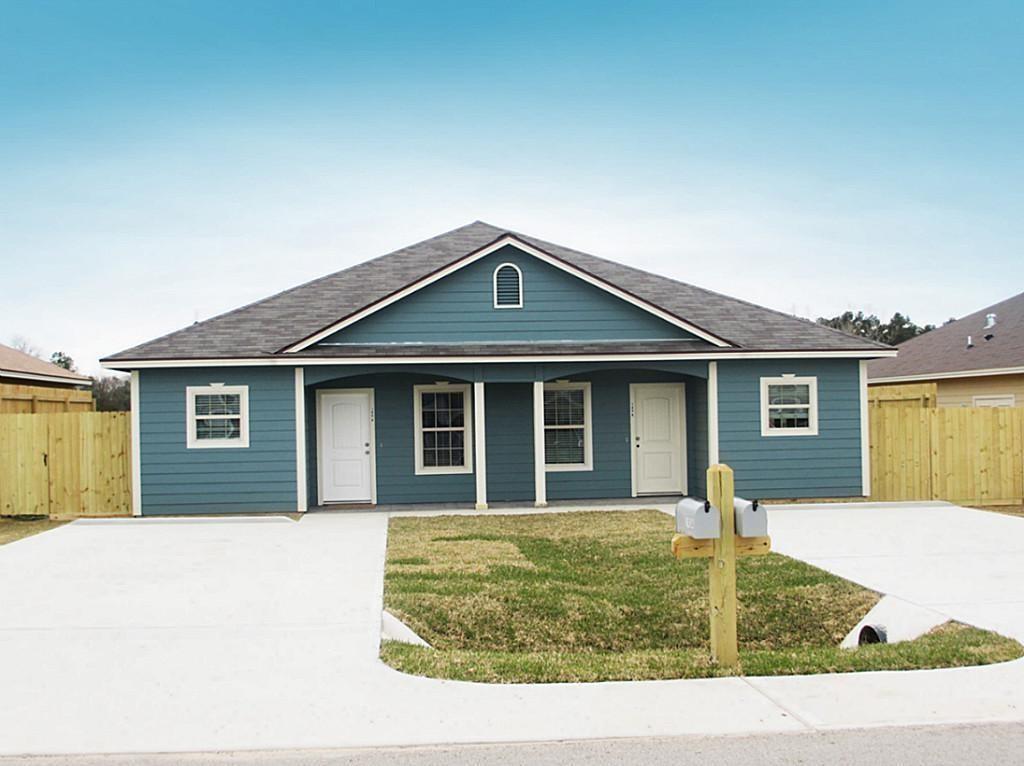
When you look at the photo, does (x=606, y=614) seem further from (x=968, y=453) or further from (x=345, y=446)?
(x=968, y=453)

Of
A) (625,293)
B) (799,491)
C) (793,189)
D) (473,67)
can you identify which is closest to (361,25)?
(473,67)

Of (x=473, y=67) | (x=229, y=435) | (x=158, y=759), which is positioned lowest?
(x=158, y=759)

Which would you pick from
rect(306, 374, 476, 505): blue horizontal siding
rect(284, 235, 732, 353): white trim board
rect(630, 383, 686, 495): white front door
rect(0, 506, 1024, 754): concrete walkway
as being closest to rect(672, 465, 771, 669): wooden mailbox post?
rect(0, 506, 1024, 754): concrete walkway

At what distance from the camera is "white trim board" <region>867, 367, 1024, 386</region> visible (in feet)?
66.3

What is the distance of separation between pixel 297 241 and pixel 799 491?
2121 centimetres

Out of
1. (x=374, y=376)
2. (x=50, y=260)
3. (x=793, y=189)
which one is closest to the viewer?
(x=374, y=376)

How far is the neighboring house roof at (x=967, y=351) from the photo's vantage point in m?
21.2

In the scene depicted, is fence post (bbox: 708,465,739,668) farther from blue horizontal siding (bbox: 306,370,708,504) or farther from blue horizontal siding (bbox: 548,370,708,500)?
blue horizontal siding (bbox: 548,370,708,500)

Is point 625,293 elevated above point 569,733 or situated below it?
above

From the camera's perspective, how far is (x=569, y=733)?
5129 millimetres

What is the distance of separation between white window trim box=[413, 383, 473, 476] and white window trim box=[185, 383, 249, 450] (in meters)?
3.06

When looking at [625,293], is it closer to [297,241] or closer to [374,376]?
[374,376]

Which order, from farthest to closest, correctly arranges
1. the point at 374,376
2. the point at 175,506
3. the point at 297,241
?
the point at 297,241 → the point at 374,376 → the point at 175,506

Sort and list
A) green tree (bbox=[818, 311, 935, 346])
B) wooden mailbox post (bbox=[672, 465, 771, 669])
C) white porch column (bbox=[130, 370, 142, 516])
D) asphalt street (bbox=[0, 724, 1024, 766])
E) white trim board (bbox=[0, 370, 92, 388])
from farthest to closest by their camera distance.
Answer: green tree (bbox=[818, 311, 935, 346]) < white trim board (bbox=[0, 370, 92, 388]) < white porch column (bbox=[130, 370, 142, 516]) < wooden mailbox post (bbox=[672, 465, 771, 669]) < asphalt street (bbox=[0, 724, 1024, 766])
